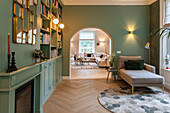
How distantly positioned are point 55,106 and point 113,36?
370 cm

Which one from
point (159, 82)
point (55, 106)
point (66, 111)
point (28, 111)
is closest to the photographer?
point (28, 111)

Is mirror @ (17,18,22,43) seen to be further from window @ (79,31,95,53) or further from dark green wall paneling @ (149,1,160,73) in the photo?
window @ (79,31,95,53)

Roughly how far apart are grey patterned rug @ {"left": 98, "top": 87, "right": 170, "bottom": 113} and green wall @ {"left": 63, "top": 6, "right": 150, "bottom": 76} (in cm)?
218

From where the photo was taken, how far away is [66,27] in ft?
17.1

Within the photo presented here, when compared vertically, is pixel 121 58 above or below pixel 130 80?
above

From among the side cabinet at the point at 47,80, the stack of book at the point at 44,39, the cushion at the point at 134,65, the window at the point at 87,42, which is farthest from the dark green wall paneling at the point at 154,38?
the window at the point at 87,42

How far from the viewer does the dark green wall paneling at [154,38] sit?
15.3 ft

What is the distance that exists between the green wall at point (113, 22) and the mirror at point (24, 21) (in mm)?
2877

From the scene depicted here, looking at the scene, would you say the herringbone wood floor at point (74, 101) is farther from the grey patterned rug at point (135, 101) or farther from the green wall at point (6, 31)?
the green wall at point (6, 31)

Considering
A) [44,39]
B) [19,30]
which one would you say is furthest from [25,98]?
[44,39]

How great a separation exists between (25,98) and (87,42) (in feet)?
36.3

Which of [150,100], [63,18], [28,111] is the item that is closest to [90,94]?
[150,100]

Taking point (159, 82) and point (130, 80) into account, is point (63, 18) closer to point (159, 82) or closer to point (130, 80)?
point (130, 80)

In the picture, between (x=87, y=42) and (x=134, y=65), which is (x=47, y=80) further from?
(x=87, y=42)
